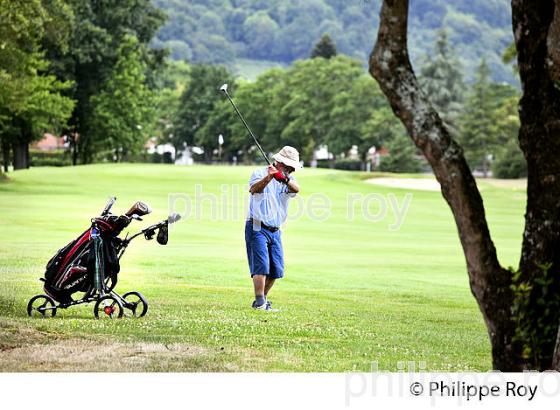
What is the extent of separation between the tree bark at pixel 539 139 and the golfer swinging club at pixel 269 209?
171 cm

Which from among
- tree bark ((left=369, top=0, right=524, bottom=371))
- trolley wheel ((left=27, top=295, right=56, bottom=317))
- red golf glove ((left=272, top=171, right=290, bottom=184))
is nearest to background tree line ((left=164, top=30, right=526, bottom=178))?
red golf glove ((left=272, top=171, right=290, bottom=184))

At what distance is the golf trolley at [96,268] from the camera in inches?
276

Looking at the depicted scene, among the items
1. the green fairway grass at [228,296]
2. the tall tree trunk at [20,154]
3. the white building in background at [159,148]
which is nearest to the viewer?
the green fairway grass at [228,296]

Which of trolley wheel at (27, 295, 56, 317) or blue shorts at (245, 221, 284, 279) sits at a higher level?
blue shorts at (245, 221, 284, 279)

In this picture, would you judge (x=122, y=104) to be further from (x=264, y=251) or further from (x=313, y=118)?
(x=264, y=251)

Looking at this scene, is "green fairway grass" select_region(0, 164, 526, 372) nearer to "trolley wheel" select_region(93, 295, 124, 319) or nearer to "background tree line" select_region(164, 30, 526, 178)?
"trolley wheel" select_region(93, 295, 124, 319)

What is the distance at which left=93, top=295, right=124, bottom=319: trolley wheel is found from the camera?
7.15m

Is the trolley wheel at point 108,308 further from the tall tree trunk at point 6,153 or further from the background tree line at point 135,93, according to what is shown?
the tall tree trunk at point 6,153

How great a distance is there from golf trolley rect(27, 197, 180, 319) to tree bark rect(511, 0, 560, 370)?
7.46ft

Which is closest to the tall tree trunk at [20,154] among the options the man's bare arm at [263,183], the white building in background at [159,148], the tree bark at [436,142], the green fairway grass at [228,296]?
the green fairway grass at [228,296]

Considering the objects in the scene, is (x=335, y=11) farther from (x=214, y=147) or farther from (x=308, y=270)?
(x=308, y=270)

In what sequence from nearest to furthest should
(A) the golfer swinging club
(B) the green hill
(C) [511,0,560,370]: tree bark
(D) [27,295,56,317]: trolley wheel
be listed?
(C) [511,0,560,370]: tree bark, (A) the golfer swinging club, (D) [27,295,56,317]: trolley wheel, (B) the green hill

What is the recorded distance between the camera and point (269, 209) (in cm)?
718

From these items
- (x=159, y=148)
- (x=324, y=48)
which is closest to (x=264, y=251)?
(x=324, y=48)
